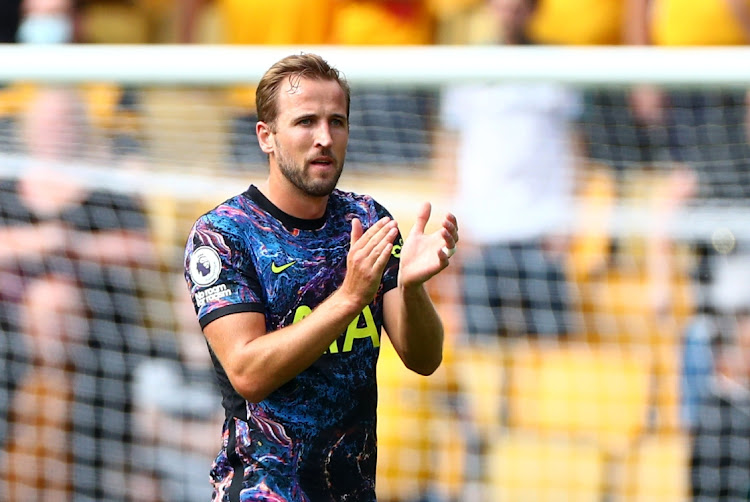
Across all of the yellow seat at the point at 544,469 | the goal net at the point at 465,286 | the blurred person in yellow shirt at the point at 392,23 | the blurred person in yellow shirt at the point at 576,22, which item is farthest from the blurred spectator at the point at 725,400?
the blurred person in yellow shirt at the point at 392,23

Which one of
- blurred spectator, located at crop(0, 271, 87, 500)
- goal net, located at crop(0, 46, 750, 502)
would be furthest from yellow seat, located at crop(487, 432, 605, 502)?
blurred spectator, located at crop(0, 271, 87, 500)

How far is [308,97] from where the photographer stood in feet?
9.27

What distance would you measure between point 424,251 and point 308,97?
1.55 feet

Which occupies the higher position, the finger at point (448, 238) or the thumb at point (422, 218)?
the thumb at point (422, 218)

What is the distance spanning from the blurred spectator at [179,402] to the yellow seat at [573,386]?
148cm

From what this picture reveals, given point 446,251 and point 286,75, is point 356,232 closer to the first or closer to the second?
point 446,251

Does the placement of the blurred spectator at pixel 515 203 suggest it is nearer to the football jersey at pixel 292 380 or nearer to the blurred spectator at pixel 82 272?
the blurred spectator at pixel 82 272

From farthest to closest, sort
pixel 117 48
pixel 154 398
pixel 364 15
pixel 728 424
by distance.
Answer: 1. pixel 364 15
2. pixel 154 398
3. pixel 728 424
4. pixel 117 48

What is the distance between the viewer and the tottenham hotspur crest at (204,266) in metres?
2.84

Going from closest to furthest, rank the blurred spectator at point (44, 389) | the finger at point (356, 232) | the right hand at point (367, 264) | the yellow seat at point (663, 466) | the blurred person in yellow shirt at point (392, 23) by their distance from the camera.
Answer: the right hand at point (367, 264) < the finger at point (356, 232) < the yellow seat at point (663, 466) < the blurred spectator at point (44, 389) < the blurred person in yellow shirt at point (392, 23)

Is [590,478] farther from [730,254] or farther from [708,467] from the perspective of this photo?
[730,254]

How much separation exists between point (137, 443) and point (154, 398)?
0.25 meters

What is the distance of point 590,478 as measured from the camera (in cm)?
531

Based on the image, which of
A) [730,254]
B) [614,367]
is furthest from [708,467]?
[730,254]
